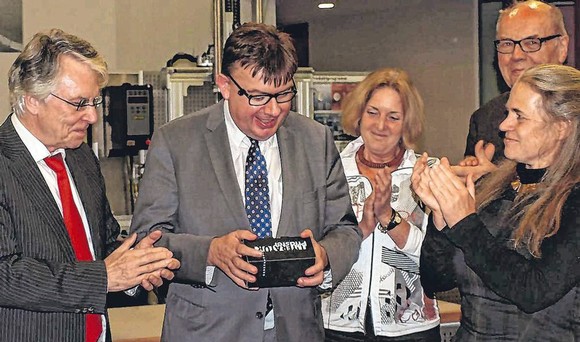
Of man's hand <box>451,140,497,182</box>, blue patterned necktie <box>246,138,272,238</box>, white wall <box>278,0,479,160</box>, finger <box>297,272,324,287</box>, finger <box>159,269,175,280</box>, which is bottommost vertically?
finger <box>297,272,324,287</box>

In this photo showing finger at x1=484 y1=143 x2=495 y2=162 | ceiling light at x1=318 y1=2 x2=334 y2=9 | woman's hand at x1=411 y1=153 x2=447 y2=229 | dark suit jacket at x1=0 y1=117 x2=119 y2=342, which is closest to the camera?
dark suit jacket at x1=0 y1=117 x2=119 y2=342

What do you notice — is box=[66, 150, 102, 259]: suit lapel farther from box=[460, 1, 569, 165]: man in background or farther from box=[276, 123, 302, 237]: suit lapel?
box=[460, 1, 569, 165]: man in background

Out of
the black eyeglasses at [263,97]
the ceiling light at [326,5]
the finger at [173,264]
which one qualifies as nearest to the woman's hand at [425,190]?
the black eyeglasses at [263,97]

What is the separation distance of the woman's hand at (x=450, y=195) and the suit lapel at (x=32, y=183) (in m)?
1.01

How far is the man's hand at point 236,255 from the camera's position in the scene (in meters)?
→ 2.40

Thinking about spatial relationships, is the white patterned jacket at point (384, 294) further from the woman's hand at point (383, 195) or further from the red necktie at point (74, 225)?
the red necktie at point (74, 225)

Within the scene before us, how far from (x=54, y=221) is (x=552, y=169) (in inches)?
53.2

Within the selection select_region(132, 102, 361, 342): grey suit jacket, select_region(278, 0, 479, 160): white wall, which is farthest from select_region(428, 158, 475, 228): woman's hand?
select_region(278, 0, 479, 160): white wall

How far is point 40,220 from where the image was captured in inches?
94.0

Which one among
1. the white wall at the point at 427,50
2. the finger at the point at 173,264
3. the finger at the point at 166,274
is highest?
the white wall at the point at 427,50

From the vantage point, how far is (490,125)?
3338mm

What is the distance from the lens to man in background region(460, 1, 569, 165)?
3.35 metres

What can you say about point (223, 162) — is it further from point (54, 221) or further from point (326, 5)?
point (326, 5)

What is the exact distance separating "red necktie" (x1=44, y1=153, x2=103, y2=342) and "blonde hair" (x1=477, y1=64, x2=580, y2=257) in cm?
119
